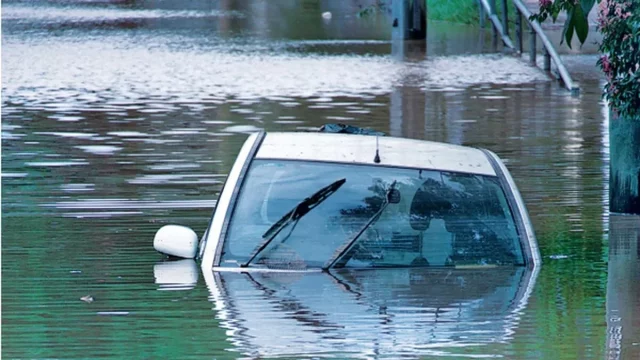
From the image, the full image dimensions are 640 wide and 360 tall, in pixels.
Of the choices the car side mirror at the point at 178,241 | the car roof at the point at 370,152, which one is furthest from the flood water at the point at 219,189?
the car roof at the point at 370,152

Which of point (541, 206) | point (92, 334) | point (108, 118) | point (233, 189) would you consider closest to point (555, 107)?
point (108, 118)

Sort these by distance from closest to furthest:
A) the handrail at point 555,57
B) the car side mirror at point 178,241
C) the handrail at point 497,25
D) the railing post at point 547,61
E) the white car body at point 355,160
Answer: the white car body at point 355,160 < the car side mirror at point 178,241 < the handrail at point 555,57 < the railing post at point 547,61 < the handrail at point 497,25

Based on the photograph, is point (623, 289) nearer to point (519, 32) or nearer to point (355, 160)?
point (355, 160)

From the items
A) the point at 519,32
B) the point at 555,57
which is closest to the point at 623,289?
the point at 555,57

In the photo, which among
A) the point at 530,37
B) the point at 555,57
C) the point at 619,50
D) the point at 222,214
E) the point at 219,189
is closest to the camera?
the point at 222,214

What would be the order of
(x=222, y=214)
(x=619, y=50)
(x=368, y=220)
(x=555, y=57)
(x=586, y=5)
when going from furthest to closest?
(x=555, y=57) < (x=619, y=50) < (x=222, y=214) < (x=368, y=220) < (x=586, y=5)

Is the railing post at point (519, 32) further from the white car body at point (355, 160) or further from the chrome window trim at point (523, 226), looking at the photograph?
the chrome window trim at point (523, 226)

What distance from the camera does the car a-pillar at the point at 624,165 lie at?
12220mm

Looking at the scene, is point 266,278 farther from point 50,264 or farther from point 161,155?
point 161,155

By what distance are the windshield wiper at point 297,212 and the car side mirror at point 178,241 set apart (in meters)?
0.78

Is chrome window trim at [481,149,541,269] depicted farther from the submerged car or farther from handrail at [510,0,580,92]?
handrail at [510,0,580,92]

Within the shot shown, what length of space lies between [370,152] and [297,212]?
58 cm

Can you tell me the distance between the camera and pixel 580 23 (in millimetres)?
8867

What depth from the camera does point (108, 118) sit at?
19.7 metres
